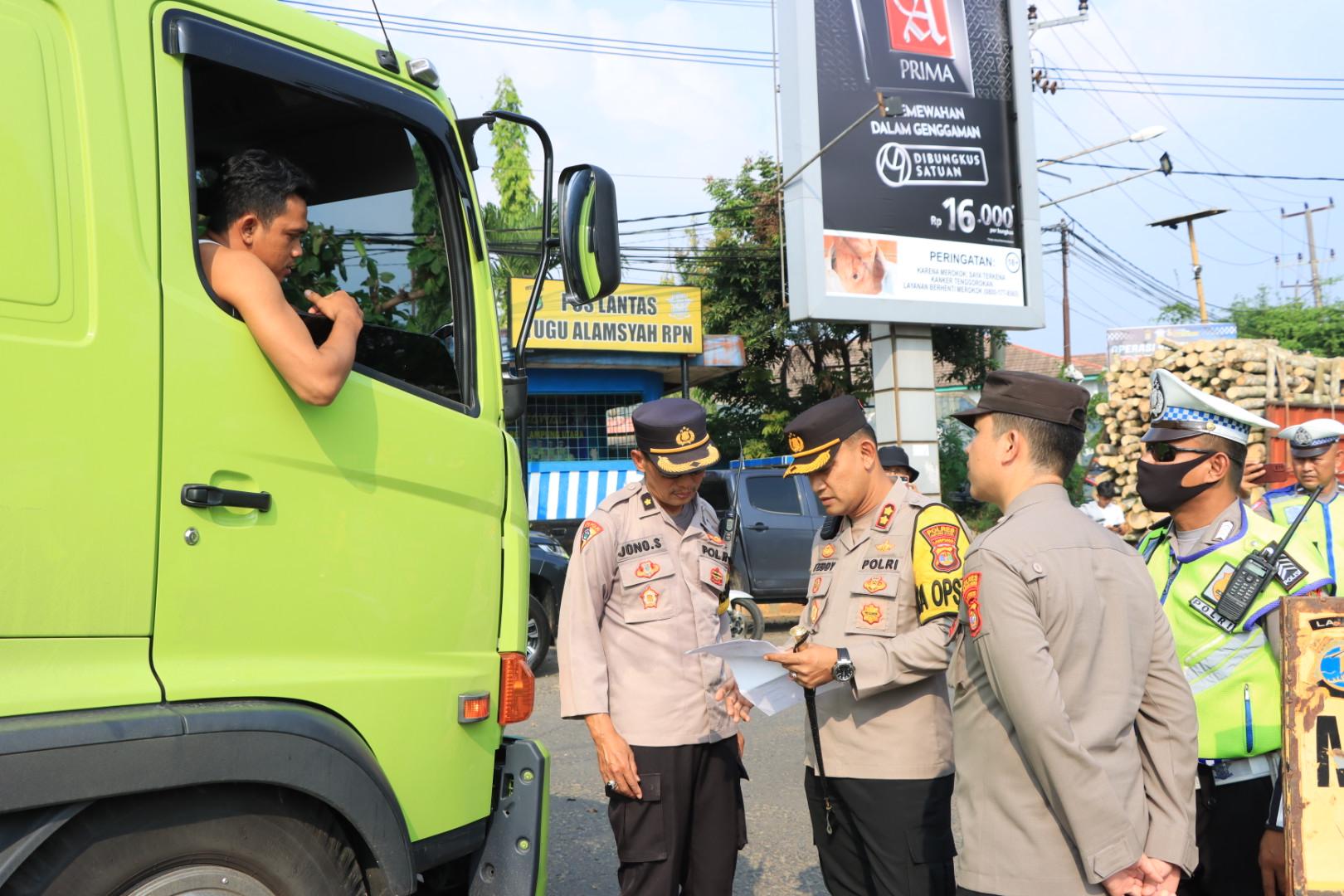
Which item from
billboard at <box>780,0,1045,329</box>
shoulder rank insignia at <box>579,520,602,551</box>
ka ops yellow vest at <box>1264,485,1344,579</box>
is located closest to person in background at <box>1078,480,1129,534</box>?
billboard at <box>780,0,1045,329</box>

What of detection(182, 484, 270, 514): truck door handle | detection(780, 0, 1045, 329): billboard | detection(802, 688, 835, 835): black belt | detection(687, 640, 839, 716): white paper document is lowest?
detection(802, 688, 835, 835): black belt

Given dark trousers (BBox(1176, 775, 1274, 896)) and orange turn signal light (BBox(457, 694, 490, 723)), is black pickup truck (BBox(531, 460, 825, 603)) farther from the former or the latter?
orange turn signal light (BBox(457, 694, 490, 723))

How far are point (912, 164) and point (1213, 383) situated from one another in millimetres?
5348

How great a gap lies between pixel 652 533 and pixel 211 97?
5.24ft

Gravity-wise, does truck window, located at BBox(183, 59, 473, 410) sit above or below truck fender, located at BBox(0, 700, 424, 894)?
above

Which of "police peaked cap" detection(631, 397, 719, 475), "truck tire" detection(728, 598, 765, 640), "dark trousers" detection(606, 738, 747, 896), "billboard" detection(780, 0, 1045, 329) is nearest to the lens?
"dark trousers" detection(606, 738, 747, 896)

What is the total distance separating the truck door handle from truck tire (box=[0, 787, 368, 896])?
526 mm

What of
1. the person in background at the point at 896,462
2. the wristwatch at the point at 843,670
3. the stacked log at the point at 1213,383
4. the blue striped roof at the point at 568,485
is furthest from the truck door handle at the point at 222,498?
the blue striped roof at the point at 568,485

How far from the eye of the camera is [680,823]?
3.00 meters

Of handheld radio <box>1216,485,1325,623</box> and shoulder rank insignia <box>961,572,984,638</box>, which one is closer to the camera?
shoulder rank insignia <box>961,572,984,638</box>

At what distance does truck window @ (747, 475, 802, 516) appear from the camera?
11.5 meters

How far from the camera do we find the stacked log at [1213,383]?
14.4m

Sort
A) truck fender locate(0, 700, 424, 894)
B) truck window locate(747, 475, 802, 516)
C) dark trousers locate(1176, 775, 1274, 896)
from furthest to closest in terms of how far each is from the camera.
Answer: truck window locate(747, 475, 802, 516) < dark trousers locate(1176, 775, 1274, 896) < truck fender locate(0, 700, 424, 894)

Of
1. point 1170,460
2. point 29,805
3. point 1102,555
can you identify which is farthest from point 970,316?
point 29,805
